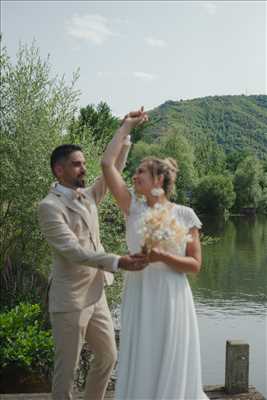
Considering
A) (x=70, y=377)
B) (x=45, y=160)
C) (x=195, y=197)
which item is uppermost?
(x=195, y=197)

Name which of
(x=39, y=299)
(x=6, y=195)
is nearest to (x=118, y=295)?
(x=39, y=299)

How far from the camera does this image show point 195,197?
215ft

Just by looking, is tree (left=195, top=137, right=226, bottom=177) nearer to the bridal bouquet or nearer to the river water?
the river water

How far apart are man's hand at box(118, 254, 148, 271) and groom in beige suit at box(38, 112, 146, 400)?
132 mm

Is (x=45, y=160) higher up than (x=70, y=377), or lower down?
higher up

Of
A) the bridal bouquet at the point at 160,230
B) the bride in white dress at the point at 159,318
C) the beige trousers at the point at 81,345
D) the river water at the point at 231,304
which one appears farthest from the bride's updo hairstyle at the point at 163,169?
the river water at the point at 231,304

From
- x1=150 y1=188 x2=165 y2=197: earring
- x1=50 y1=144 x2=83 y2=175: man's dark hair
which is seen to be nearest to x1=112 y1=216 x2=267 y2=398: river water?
x1=50 y1=144 x2=83 y2=175: man's dark hair

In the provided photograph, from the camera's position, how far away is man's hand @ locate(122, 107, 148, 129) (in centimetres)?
457

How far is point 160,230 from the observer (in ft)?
13.0

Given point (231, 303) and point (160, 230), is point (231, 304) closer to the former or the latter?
point (231, 303)

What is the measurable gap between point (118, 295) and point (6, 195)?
2.58 meters

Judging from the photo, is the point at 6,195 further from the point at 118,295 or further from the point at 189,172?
the point at 189,172

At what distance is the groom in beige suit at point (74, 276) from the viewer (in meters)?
4.32

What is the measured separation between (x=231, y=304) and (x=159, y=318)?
16939 mm
